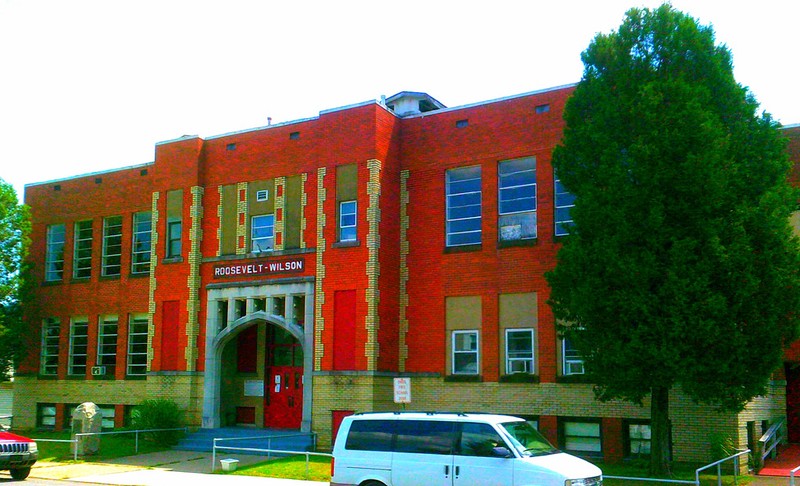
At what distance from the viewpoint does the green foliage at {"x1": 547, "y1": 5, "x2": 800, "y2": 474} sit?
19.1 m

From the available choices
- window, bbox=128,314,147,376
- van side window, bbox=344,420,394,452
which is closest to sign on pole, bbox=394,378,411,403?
van side window, bbox=344,420,394,452

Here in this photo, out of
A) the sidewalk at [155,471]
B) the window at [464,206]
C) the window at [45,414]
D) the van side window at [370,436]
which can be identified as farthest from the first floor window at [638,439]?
the window at [45,414]

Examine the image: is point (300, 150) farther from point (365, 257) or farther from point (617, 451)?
point (617, 451)

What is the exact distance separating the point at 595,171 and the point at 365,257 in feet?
30.7

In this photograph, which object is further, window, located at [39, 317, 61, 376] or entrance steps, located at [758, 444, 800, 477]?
window, located at [39, 317, 61, 376]

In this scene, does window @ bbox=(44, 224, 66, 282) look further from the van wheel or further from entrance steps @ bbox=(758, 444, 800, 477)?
entrance steps @ bbox=(758, 444, 800, 477)

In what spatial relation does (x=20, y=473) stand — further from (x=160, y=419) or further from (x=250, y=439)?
(x=160, y=419)

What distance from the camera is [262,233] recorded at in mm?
31094

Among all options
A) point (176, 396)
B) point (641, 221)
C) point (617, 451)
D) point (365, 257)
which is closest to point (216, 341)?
point (176, 396)

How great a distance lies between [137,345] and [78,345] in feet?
11.7

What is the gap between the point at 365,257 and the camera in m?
28.1

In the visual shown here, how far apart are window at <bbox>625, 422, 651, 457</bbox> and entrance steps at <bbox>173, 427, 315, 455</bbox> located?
32.4 feet

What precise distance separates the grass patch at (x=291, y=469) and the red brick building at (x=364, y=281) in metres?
3.06

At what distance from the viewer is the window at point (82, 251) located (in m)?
37.1
